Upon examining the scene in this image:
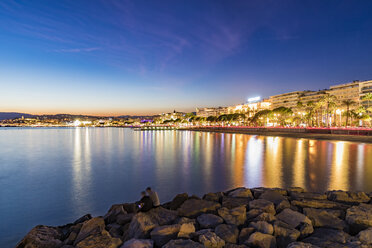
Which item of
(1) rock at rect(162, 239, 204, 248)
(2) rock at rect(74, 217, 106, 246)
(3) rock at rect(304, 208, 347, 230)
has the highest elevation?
(1) rock at rect(162, 239, 204, 248)

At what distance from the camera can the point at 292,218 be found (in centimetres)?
588

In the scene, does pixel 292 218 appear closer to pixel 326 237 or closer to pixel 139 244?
pixel 326 237

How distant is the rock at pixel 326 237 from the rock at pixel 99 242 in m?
4.09

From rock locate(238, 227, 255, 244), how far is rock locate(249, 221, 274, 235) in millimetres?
152

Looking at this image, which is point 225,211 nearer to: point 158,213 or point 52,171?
point 158,213

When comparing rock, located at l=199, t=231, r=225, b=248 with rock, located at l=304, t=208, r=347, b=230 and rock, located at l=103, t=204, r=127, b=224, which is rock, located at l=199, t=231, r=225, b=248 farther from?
rock, located at l=103, t=204, r=127, b=224

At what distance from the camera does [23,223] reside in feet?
25.7

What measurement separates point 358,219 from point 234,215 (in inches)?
116

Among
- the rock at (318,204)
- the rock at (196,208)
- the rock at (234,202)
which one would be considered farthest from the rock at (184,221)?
the rock at (318,204)

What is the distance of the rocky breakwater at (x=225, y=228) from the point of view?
4898 mm

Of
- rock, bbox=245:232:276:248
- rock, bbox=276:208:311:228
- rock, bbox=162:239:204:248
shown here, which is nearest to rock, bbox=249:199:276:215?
rock, bbox=276:208:311:228

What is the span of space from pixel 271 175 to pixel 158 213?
373 inches

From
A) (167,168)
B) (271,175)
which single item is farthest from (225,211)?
(167,168)

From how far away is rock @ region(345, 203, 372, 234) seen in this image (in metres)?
5.59
